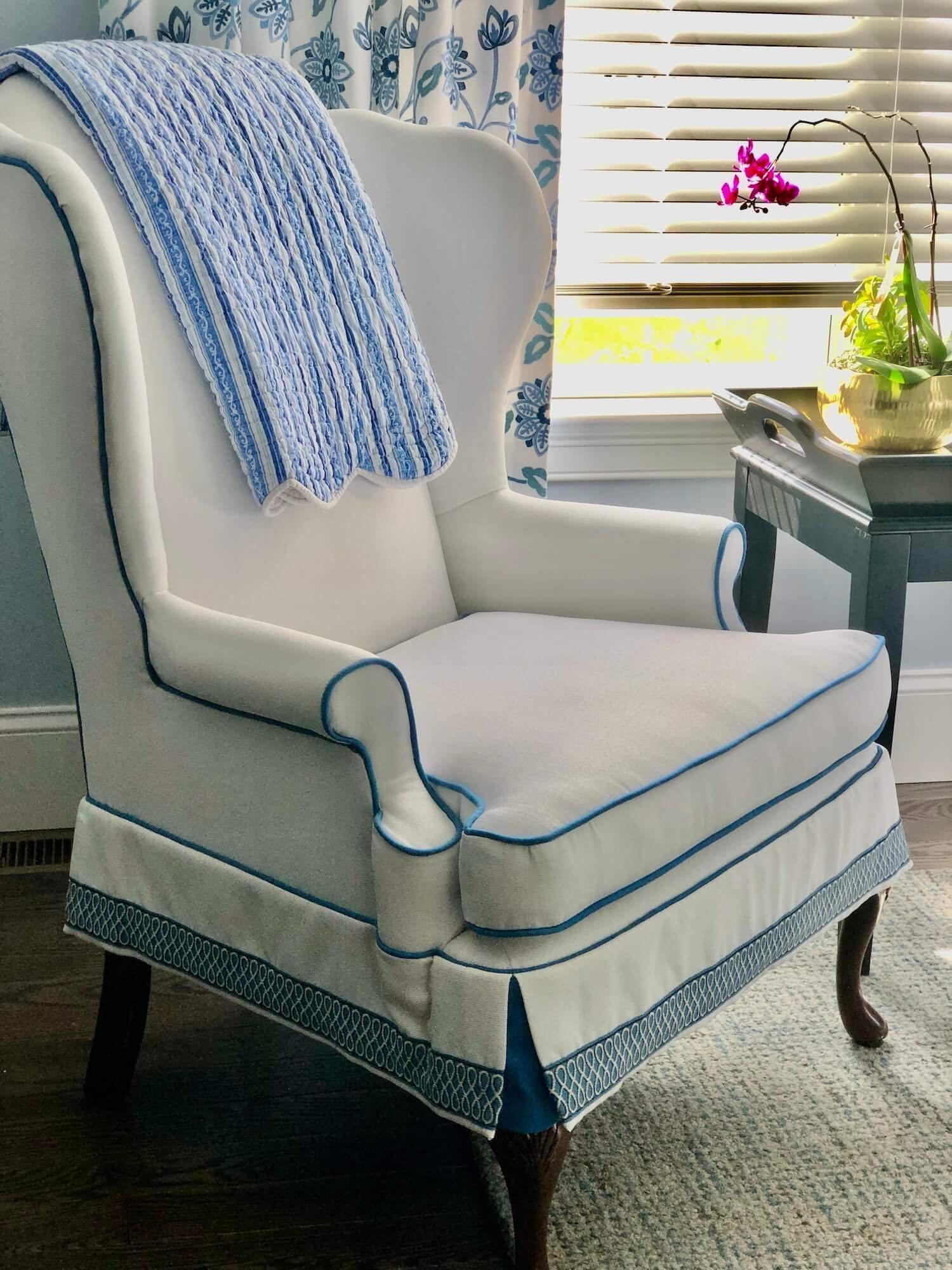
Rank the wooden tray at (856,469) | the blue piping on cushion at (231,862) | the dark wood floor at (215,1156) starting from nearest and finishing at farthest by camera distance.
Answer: the blue piping on cushion at (231,862)
the dark wood floor at (215,1156)
the wooden tray at (856,469)

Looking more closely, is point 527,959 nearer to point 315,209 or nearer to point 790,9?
point 315,209

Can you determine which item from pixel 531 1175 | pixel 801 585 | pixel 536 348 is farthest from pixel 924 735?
pixel 531 1175

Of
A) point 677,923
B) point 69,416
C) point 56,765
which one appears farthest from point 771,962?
point 56,765

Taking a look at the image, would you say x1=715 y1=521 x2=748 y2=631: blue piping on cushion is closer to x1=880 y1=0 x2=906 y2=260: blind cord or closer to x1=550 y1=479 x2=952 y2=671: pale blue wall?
x1=550 y1=479 x2=952 y2=671: pale blue wall

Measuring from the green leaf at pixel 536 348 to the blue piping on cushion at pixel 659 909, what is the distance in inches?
33.2

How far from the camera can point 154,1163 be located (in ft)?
4.32

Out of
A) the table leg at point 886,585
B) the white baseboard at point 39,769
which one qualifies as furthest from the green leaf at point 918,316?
the white baseboard at point 39,769

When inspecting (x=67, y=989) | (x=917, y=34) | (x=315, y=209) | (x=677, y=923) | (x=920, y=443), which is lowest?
(x=67, y=989)

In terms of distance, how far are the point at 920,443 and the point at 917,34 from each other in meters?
0.86

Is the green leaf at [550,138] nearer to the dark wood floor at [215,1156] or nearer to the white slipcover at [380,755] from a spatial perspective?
the white slipcover at [380,755]

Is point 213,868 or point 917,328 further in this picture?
point 917,328

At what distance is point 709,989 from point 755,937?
78 mm

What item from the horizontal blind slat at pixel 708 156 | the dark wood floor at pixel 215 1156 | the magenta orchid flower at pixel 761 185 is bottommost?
the dark wood floor at pixel 215 1156

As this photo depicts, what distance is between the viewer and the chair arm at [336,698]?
1.02 meters
